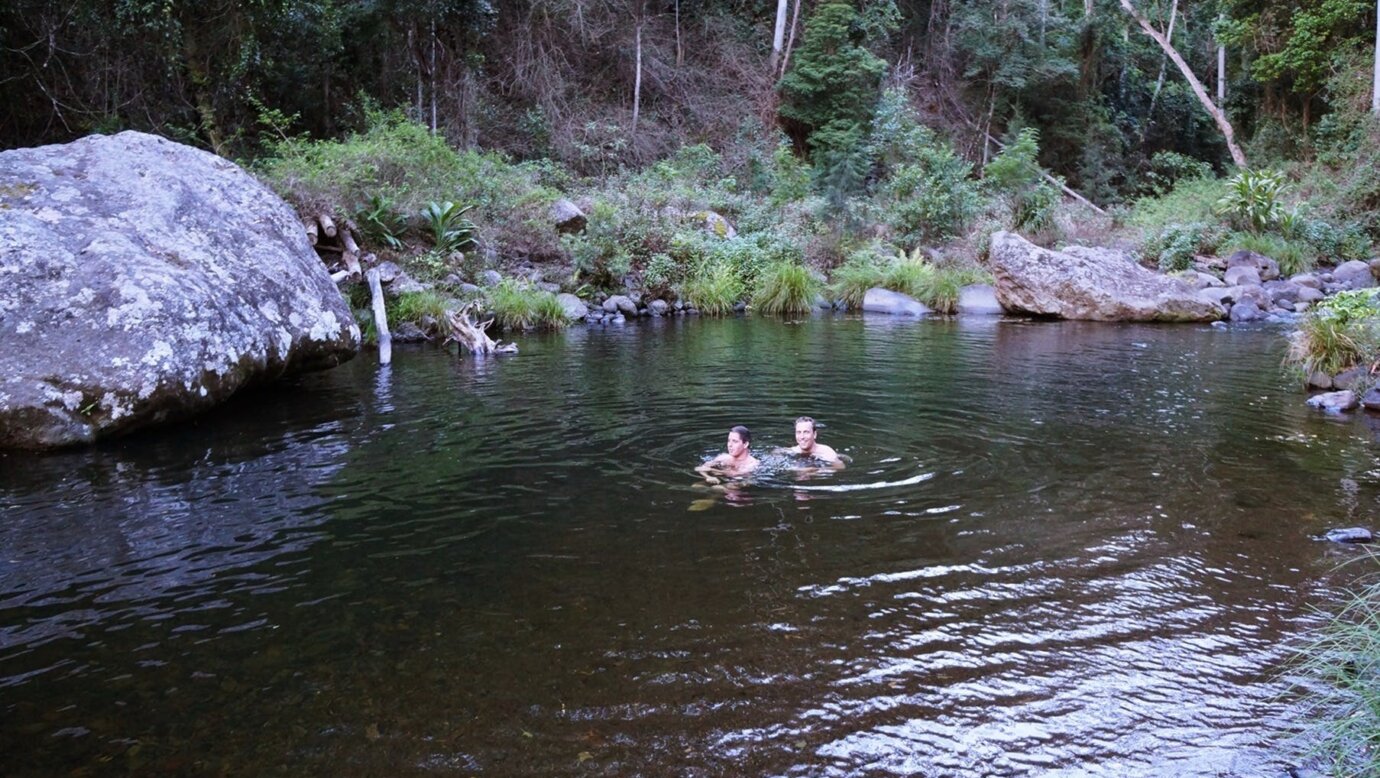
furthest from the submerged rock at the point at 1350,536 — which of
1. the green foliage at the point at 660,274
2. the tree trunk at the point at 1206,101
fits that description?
the tree trunk at the point at 1206,101

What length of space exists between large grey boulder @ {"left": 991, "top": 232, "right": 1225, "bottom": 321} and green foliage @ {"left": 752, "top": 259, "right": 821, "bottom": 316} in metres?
4.40

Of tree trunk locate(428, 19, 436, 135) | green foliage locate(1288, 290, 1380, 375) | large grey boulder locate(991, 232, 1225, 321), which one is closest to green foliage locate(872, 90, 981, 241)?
large grey boulder locate(991, 232, 1225, 321)

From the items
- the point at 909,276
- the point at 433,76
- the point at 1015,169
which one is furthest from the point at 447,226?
the point at 1015,169

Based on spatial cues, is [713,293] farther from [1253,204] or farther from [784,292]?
[1253,204]

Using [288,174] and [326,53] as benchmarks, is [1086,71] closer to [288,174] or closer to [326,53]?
[326,53]

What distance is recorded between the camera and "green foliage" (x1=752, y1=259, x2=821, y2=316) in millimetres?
21094

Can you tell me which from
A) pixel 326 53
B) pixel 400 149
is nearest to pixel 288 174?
pixel 400 149

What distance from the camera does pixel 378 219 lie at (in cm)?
1725

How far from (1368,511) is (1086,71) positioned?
33020 millimetres

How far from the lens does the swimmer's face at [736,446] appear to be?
23.0ft

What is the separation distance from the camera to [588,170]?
28141 millimetres

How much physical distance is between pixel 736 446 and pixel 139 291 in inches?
229

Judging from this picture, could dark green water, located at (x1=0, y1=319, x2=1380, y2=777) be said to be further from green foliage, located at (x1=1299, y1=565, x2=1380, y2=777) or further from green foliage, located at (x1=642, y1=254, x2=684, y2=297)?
green foliage, located at (x1=642, y1=254, x2=684, y2=297)

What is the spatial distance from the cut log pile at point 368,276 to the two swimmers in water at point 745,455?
793 cm
